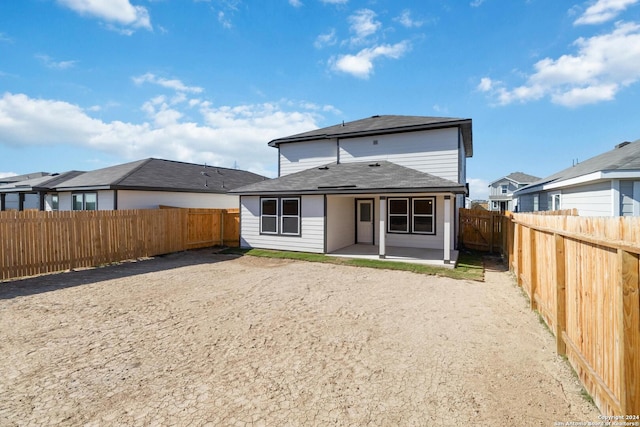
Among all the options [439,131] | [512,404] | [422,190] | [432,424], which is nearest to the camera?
[432,424]

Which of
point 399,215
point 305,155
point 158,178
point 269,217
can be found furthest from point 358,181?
point 158,178

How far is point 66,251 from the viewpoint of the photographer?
10.3 metres

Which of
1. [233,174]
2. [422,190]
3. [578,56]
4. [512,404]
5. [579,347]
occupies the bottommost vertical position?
[512,404]

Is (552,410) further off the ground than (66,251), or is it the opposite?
(66,251)

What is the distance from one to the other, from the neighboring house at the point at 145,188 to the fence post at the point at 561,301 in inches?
563

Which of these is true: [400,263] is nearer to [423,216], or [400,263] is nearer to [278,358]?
[423,216]

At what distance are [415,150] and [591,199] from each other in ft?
24.3

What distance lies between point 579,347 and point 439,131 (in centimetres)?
1264

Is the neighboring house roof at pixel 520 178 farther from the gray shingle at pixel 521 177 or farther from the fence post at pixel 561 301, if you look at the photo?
the fence post at pixel 561 301

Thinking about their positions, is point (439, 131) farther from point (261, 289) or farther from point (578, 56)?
point (261, 289)

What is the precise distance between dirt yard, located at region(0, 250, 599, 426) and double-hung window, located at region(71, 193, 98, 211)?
9741 millimetres

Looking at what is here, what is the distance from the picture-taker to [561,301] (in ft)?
14.1

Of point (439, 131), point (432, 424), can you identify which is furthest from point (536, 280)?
point (439, 131)

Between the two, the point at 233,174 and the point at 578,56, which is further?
the point at 233,174
